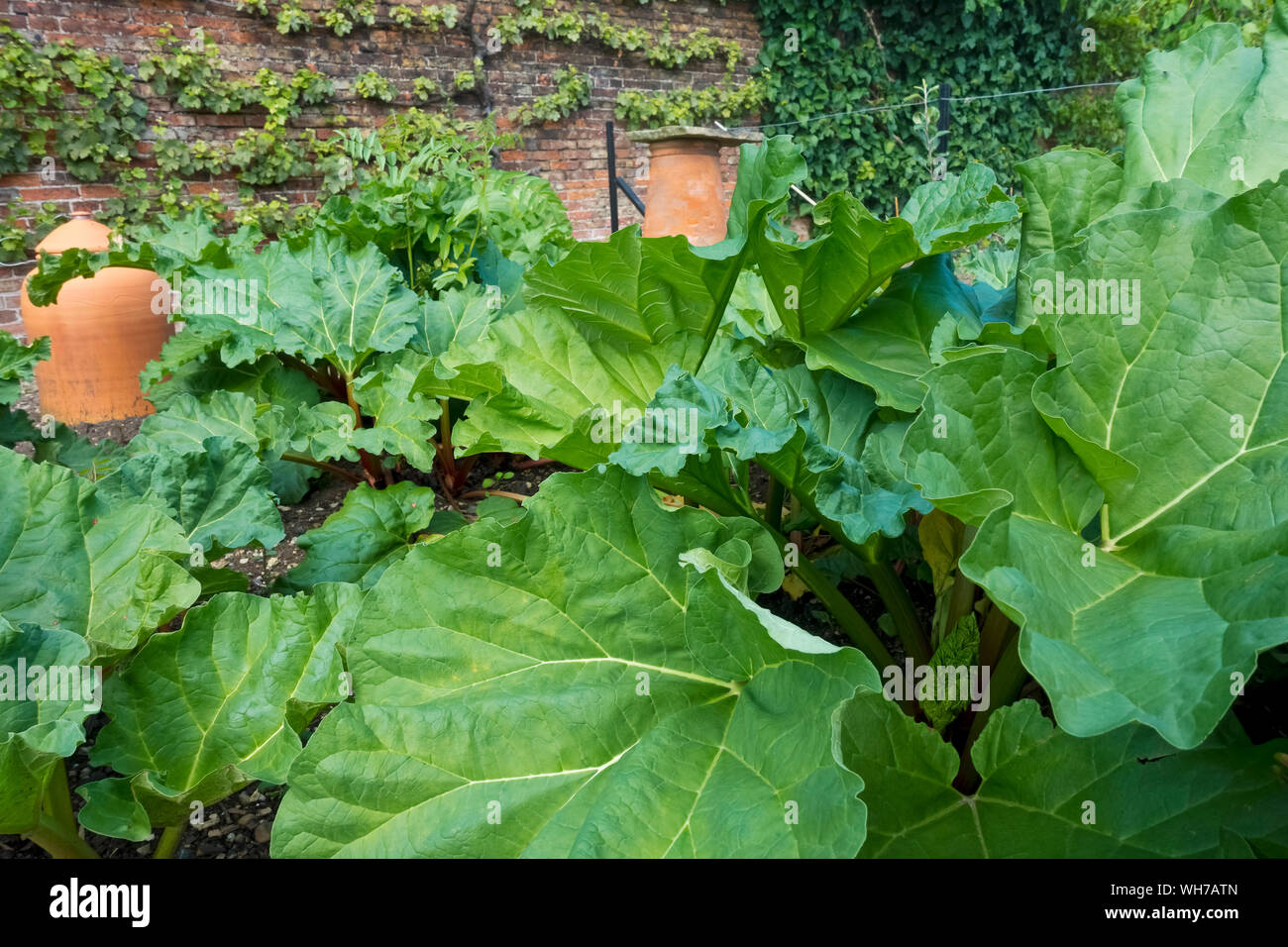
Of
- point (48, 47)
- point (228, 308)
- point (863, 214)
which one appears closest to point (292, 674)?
point (863, 214)

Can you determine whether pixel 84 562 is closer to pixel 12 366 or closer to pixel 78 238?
pixel 12 366

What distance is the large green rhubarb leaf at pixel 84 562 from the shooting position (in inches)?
42.1

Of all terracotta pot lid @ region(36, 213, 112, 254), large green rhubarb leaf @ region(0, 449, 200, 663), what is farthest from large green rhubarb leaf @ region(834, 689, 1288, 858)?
terracotta pot lid @ region(36, 213, 112, 254)

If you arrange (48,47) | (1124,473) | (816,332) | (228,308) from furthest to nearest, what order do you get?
1. (48,47)
2. (228,308)
3. (816,332)
4. (1124,473)

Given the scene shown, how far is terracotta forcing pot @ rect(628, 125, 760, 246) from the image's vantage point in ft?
12.4

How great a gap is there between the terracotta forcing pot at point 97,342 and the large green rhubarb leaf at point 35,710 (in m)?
2.25

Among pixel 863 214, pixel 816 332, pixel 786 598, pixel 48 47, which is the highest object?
pixel 48 47

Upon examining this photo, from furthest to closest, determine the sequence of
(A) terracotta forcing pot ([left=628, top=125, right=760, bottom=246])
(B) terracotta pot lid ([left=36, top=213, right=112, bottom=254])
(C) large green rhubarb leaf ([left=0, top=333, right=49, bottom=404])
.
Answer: (A) terracotta forcing pot ([left=628, top=125, right=760, bottom=246]) < (B) terracotta pot lid ([left=36, top=213, right=112, bottom=254]) < (C) large green rhubarb leaf ([left=0, top=333, right=49, bottom=404])

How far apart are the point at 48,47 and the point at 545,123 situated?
9.70 feet

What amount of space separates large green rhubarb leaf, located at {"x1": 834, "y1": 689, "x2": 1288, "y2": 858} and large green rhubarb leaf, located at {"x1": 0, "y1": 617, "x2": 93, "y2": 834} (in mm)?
772

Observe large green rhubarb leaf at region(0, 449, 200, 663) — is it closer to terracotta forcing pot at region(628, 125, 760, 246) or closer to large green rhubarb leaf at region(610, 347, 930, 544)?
large green rhubarb leaf at region(610, 347, 930, 544)

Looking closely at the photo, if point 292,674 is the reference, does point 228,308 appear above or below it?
above

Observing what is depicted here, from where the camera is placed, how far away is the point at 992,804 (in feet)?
2.80

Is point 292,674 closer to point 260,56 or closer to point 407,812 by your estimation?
point 407,812
